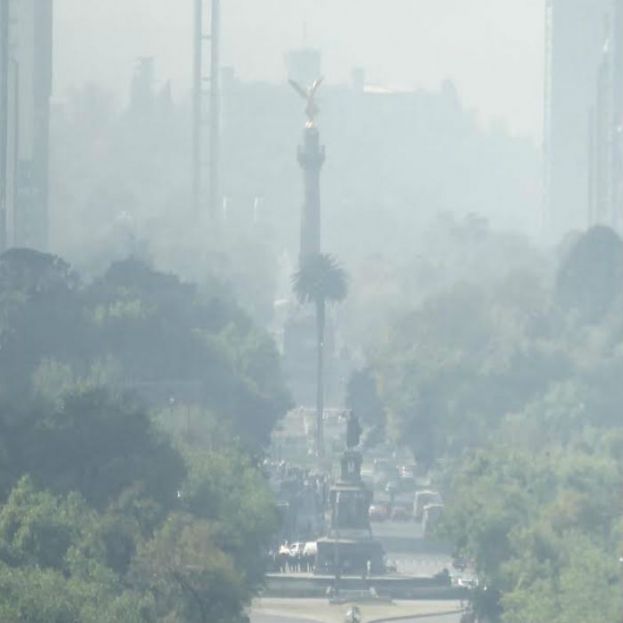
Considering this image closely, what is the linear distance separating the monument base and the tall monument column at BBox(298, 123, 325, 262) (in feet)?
140

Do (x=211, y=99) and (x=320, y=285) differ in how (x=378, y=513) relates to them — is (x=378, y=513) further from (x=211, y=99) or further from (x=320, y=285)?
(x=211, y=99)

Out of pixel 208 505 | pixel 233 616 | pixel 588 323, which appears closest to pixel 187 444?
A: pixel 208 505

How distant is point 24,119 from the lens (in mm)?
133250

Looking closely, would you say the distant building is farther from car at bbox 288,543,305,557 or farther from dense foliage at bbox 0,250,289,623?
car at bbox 288,543,305,557

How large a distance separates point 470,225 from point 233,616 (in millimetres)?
96678

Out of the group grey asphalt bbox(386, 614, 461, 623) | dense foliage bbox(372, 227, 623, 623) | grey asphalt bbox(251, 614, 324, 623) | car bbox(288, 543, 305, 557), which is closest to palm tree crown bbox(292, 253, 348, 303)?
dense foliage bbox(372, 227, 623, 623)

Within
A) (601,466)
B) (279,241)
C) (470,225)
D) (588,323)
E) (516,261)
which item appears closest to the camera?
(601,466)

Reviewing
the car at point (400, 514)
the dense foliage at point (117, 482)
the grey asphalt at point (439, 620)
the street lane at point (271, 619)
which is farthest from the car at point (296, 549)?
the street lane at point (271, 619)

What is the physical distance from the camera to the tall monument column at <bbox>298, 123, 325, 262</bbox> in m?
111

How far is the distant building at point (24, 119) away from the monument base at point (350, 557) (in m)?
40.5

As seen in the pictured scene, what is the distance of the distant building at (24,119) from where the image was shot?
111m

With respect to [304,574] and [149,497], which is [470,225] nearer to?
[304,574]

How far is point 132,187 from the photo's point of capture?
187 meters

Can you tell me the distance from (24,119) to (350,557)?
67.8 metres
